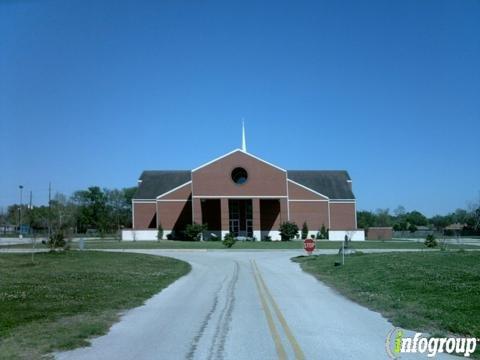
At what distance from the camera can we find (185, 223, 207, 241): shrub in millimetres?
72875

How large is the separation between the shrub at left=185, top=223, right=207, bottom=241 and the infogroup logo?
206ft

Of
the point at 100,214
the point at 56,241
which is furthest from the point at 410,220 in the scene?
the point at 56,241

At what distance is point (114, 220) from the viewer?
14350 cm

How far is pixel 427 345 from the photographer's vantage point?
32.2 feet

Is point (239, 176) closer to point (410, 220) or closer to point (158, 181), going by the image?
point (158, 181)

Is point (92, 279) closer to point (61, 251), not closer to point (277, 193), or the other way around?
point (61, 251)

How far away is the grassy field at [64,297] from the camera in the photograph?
10.2 metres

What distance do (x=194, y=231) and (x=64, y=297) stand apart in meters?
56.6

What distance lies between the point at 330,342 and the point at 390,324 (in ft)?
8.93

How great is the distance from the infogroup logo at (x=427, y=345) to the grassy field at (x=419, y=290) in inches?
24.0

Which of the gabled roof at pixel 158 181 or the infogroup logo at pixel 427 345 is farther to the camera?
the gabled roof at pixel 158 181

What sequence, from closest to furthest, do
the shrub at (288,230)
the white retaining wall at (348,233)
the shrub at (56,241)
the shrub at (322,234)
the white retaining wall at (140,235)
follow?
1. the shrub at (56,241)
2. the shrub at (288,230)
3. the white retaining wall at (140,235)
4. the shrub at (322,234)
5. the white retaining wall at (348,233)

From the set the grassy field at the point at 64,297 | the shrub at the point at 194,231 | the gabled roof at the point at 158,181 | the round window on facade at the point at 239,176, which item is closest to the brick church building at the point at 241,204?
the round window on facade at the point at 239,176

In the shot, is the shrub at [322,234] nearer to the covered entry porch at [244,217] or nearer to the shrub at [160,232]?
the covered entry porch at [244,217]
